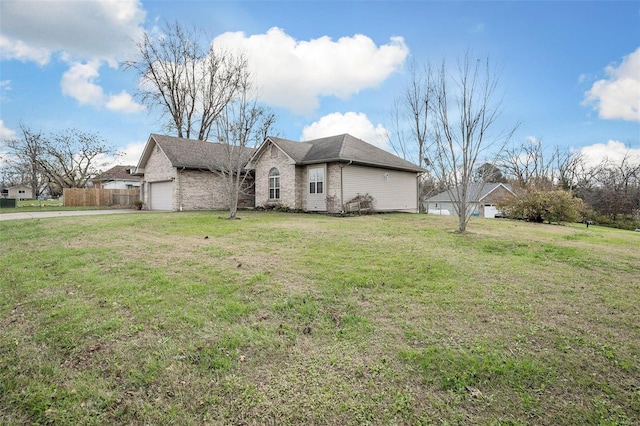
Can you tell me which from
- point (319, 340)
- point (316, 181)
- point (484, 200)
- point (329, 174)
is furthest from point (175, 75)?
point (484, 200)

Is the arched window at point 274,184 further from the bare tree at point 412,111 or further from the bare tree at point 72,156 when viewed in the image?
the bare tree at point 72,156

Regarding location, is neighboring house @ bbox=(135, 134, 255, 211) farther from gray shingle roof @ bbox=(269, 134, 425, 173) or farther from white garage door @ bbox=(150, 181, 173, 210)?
gray shingle roof @ bbox=(269, 134, 425, 173)

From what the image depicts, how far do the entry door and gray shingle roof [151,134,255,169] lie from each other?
617 cm

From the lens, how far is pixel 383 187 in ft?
66.8

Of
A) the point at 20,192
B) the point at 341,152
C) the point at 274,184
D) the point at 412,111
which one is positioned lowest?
the point at 274,184

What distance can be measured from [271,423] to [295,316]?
1.81m

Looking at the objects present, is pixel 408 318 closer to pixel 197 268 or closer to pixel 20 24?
pixel 197 268

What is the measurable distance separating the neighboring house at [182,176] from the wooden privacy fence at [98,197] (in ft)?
15.6

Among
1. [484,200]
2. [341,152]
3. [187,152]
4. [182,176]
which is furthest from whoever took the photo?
[484,200]

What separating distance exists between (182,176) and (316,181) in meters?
9.56

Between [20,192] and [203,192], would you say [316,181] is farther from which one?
[20,192]

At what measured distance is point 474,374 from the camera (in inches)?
123

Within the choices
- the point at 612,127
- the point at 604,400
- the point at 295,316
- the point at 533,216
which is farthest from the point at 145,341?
the point at 612,127

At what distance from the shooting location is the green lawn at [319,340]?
9.00 ft
